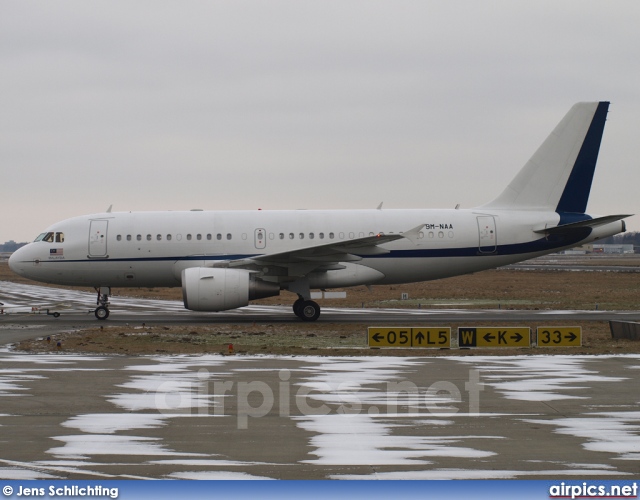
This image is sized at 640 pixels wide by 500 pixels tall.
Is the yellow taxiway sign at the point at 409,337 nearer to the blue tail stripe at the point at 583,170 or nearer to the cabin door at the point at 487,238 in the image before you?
the cabin door at the point at 487,238

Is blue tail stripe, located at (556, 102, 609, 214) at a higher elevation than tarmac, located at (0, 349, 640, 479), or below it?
higher

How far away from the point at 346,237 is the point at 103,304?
9657mm

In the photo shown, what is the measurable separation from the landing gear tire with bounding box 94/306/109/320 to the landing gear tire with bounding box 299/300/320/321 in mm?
7462

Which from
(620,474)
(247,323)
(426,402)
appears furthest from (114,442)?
(247,323)

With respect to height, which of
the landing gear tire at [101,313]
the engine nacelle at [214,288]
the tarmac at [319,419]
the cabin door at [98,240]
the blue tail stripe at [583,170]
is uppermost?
the blue tail stripe at [583,170]

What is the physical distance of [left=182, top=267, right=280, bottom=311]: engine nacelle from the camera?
91.8ft

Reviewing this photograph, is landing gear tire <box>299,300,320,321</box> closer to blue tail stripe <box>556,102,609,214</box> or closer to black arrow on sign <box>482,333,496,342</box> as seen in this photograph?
black arrow on sign <box>482,333,496,342</box>

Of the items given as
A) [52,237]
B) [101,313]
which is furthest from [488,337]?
[52,237]

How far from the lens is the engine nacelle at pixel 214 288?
91.8 ft

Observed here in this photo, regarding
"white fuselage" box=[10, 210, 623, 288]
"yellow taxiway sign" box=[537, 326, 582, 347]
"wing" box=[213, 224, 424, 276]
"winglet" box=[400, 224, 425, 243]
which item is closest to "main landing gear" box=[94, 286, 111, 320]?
"white fuselage" box=[10, 210, 623, 288]

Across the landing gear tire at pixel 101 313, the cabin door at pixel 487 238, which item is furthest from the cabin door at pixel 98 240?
the cabin door at pixel 487 238

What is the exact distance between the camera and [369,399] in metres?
14.0

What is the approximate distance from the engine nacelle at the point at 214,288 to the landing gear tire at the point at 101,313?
4690mm

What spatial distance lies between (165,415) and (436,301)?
31.0 m
